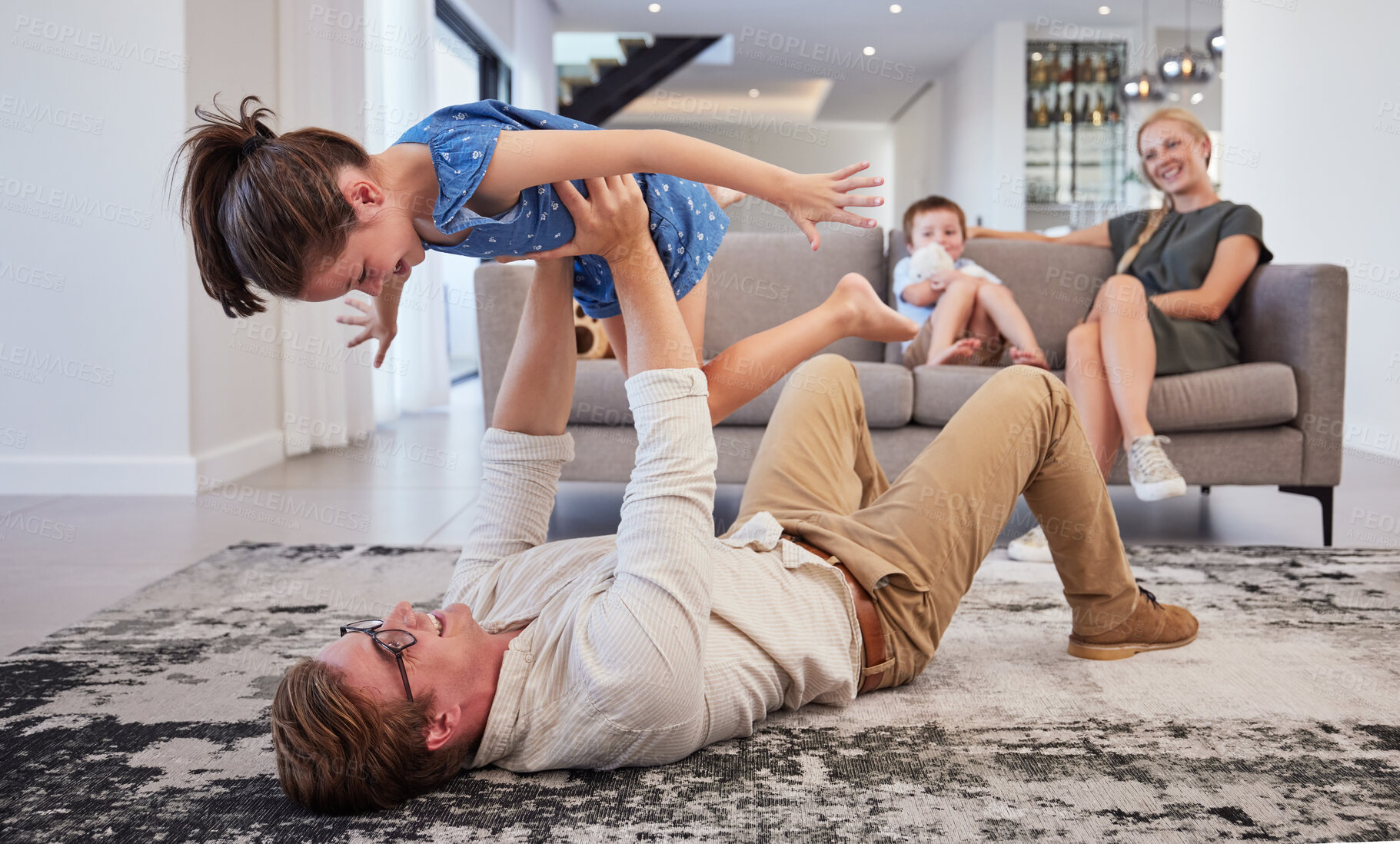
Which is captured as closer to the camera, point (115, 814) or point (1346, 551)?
point (115, 814)

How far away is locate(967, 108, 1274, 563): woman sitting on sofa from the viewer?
2631mm

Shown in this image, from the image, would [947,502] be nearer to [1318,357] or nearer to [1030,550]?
[1030,550]

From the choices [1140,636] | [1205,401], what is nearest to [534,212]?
[1140,636]

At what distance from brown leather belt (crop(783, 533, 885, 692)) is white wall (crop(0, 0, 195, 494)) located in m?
2.65

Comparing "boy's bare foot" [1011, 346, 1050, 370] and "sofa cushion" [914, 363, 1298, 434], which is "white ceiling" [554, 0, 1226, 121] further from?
"sofa cushion" [914, 363, 1298, 434]

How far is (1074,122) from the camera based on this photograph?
28.5 feet

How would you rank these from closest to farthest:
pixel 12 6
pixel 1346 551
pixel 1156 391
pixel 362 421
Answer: pixel 1346 551, pixel 1156 391, pixel 12 6, pixel 362 421

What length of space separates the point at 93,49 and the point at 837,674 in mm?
3196

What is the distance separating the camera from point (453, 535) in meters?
2.78

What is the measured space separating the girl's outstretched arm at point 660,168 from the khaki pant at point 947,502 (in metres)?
0.33

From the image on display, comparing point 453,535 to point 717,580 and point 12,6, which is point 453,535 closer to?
point 717,580

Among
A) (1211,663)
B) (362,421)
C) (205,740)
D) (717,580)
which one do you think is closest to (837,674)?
(717,580)

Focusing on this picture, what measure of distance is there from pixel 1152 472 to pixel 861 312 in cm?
106

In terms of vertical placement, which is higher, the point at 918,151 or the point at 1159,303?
the point at 918,151
